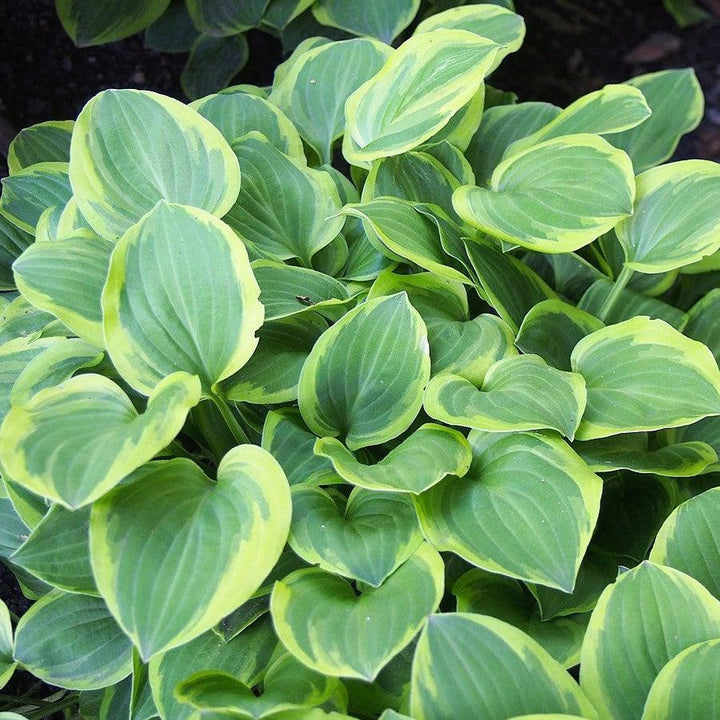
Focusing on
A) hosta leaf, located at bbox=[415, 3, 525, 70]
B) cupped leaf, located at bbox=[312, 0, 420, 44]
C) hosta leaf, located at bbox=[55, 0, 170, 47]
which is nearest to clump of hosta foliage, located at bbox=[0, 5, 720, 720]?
hosta leaf, located at bbox=[415, 3, 525, 70]

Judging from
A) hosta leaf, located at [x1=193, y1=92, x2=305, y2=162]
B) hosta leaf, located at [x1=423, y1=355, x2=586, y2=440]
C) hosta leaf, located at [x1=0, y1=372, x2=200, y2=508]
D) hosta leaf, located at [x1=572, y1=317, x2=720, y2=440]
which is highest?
hosta leaf, located at [x1=193, y1=92, x2=305, y2=162]

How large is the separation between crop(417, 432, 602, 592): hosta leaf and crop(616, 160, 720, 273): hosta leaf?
270mm

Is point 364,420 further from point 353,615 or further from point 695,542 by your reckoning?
point 695,542

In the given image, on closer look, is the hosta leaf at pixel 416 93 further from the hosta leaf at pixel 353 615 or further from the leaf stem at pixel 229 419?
the hosta leaf at pixel 353 615

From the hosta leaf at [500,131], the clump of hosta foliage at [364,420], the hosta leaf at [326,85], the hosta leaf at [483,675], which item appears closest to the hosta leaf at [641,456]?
the clump of hosta foliage at [364,420]

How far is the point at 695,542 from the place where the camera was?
73cm

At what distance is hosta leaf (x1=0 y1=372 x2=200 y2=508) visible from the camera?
0.60m

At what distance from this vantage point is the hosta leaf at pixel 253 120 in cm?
105

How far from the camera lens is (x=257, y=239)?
3.11 feet

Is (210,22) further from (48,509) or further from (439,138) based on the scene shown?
(48,509)

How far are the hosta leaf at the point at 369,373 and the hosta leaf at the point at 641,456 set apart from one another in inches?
7.4

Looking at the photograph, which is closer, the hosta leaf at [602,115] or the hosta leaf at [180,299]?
the hosta leaf at [180,299]

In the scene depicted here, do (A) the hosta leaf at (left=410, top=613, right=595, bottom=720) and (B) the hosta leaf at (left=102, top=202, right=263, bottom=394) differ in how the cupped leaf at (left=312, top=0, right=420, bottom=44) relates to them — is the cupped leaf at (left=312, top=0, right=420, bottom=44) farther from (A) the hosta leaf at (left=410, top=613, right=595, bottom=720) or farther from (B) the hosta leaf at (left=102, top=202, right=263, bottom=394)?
(A) the hosta leaf at (left=410, top=613, right=595, bottom=720)

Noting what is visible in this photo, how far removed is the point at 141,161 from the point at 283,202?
177 mm
